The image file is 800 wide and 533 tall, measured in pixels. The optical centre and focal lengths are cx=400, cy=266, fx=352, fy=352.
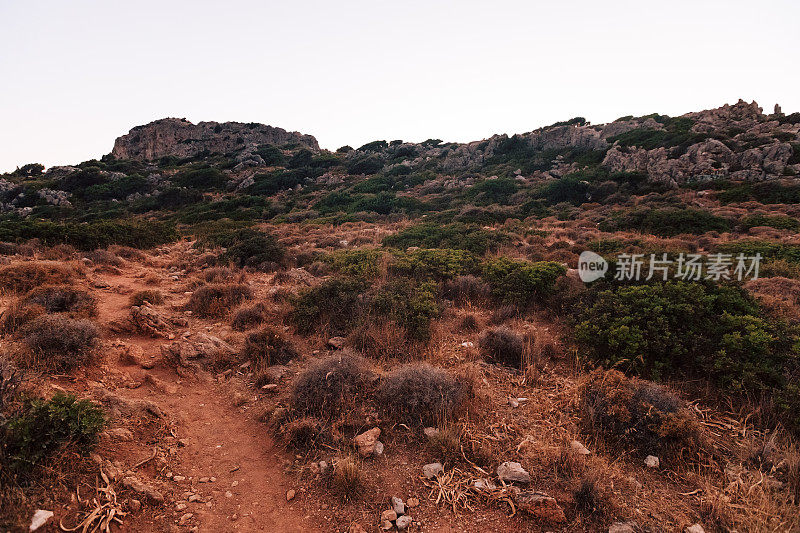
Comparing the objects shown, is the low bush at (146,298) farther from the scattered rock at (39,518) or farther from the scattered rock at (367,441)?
the scattered rock at (367,441)

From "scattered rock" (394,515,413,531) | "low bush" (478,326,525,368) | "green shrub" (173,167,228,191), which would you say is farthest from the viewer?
"green shrub" (173,167,228,191)

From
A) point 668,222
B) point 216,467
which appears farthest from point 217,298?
point 668,222

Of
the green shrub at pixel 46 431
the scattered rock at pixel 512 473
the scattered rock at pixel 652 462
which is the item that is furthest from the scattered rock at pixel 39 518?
the scattered rock at pixel 652 462

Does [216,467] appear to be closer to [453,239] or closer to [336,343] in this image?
[336,343]

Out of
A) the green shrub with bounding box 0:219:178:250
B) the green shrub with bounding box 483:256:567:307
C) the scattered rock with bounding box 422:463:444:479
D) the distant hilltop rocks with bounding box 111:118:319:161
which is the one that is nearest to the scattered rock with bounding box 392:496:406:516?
the scattered rock with bounding box 422:463:444:479

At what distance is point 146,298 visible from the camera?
7.65 metres

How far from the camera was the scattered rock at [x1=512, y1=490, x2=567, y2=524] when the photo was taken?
297 centimetres

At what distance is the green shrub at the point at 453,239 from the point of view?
12.5m

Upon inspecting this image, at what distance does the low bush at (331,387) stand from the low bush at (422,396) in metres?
0.32

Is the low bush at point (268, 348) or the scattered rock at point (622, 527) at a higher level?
→ the low bush at point (268, 348)

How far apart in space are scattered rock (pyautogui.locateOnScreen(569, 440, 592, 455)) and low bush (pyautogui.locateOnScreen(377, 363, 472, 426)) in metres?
1.20

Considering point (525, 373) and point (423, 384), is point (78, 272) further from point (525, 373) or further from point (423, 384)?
point (525, 373)

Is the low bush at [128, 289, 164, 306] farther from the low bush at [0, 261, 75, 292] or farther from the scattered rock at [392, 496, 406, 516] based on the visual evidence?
the scattered rock at [392, 496, 406, 516]

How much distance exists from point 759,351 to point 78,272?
13.7 m
